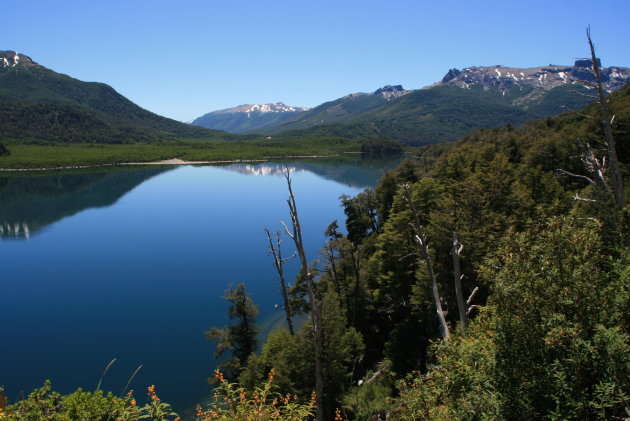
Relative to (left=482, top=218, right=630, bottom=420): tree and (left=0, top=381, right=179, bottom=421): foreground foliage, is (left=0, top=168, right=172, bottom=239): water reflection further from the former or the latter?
(left=482, top=218, right=630, bottom=420): tree

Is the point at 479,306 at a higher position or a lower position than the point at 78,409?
lower

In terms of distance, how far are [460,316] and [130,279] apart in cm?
3688

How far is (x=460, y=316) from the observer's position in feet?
47.5

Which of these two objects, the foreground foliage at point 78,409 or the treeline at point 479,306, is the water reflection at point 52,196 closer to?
the treeline at point 479,306

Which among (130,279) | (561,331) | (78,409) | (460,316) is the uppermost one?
(561,331)

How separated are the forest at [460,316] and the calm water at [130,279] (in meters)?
3.64

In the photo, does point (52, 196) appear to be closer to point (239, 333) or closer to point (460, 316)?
point (239, 333)

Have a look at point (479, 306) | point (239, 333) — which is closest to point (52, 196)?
point (239, 333)

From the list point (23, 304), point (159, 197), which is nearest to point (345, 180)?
point (159, 197)

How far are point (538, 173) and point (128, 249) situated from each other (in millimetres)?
49029

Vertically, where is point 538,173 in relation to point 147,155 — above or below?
below

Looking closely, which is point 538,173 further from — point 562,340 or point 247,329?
point 562,340

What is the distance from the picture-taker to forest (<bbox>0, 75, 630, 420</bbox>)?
22.9ft

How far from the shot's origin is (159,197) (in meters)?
91.5
